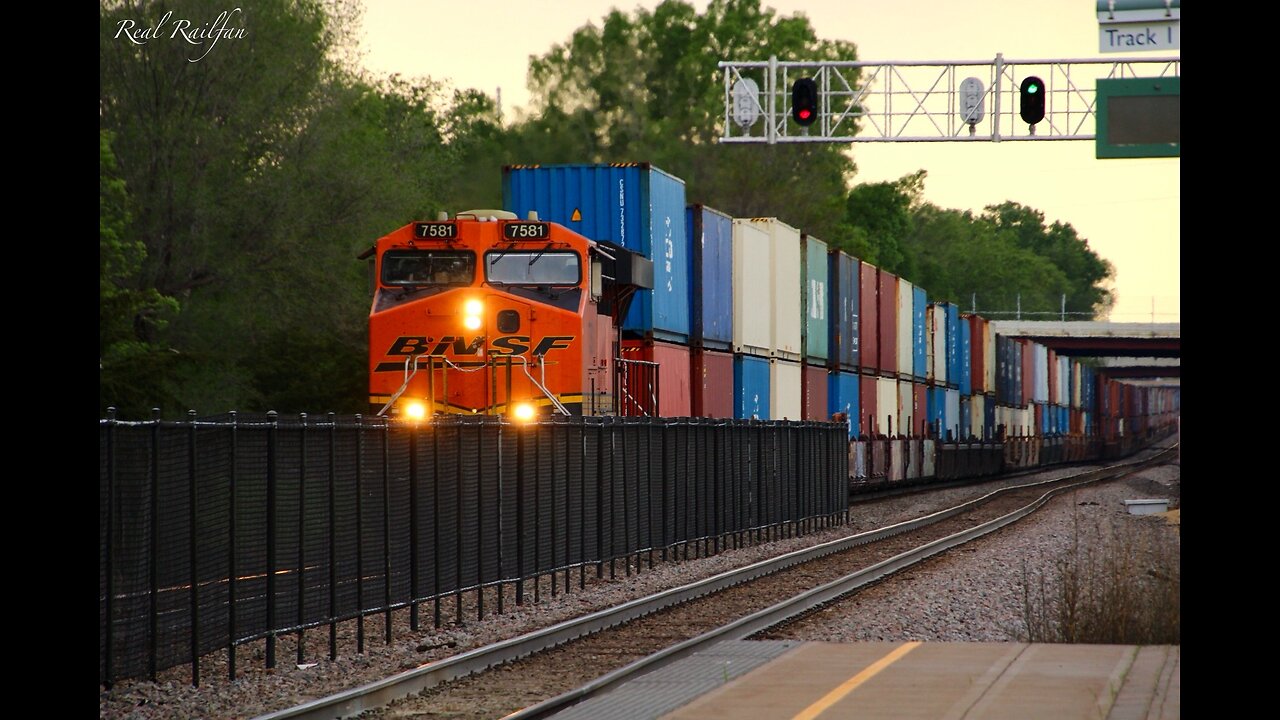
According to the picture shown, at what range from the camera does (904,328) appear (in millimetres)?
44094

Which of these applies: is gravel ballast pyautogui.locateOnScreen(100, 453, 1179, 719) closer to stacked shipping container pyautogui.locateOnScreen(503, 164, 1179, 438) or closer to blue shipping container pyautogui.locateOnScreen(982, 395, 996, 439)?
stacked shipping container pyautogui.locateOnScreen(503, 164, 1179, 438)

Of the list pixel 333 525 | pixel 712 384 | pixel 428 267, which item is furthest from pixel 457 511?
pixel 712 384

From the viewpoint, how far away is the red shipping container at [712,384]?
1031 inches

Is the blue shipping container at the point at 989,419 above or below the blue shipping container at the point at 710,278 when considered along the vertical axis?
below

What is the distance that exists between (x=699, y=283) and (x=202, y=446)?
15966mm

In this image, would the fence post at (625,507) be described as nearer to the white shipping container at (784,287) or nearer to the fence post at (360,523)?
the fence post at (360,523)

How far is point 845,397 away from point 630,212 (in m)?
14.5

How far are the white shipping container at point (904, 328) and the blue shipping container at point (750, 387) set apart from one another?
508 inches

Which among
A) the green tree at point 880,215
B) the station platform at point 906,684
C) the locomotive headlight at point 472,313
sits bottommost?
the station platform at point 906,684

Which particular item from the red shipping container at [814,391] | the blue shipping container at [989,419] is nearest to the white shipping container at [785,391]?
the red shipping container at [814,391]

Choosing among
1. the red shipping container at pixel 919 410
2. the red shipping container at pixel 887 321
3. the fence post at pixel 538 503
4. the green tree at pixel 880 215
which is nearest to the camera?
the fence post at pixel 538 503

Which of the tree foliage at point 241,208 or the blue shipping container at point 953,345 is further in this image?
the blue shipping container at point 953,345

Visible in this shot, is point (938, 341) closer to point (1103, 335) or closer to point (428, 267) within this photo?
point (428, 267)
